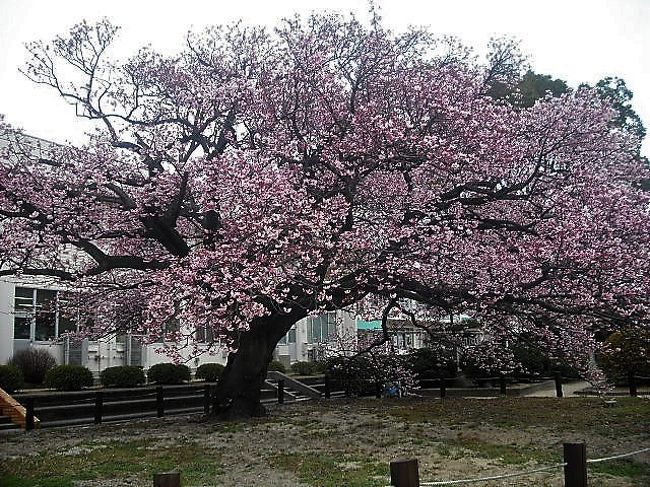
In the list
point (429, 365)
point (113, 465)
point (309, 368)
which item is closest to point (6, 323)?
point (309, 368)

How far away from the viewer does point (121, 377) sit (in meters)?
23.0

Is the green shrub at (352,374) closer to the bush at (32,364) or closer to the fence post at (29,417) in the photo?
the bush at (32,364)

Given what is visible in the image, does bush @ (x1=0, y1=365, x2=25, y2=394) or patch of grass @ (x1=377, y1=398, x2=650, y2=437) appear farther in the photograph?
bush @ (x1=0, y1=365, x2=25, y2=394)

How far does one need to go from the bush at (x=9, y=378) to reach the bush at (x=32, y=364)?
301 centimetres

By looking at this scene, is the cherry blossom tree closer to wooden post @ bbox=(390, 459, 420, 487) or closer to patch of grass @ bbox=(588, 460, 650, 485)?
patch of grass @ bbox=(588, 460, 650, 485)

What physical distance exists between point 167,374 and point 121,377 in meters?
2.26

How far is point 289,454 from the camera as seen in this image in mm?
10672

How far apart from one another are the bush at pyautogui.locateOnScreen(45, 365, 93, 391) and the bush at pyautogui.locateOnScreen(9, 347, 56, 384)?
5.23 feet

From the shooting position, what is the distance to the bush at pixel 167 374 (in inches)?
974

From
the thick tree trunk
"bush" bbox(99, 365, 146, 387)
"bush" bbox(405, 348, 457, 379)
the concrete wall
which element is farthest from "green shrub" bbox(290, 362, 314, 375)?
the thick tree trunk

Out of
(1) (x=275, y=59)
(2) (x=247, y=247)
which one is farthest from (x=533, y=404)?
(1) (x=275, y=59)

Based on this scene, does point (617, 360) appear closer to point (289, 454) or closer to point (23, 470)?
point (289, 454)

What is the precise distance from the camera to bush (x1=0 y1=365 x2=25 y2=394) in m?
18.8

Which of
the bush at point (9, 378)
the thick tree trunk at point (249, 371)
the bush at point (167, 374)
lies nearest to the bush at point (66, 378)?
the bush at point (9, 378)
